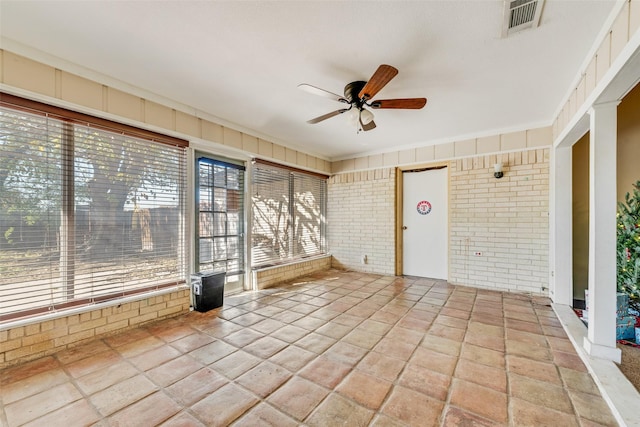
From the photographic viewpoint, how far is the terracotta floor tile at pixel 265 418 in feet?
4.97

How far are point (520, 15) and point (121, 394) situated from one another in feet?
12.2

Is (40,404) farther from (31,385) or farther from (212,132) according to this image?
(212,132)

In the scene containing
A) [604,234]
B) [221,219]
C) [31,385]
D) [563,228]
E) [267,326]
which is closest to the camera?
[31,385]

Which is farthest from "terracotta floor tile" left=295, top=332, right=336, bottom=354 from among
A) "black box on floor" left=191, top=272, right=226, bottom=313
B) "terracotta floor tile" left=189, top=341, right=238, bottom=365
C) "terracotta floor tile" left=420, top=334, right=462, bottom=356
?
"black box on floor" left=191, top=272, right=226, bottom=313

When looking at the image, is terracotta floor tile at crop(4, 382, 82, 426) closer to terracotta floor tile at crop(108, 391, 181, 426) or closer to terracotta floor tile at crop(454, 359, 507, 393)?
terracotta floor tile at crop(108, 391, 181, 426)

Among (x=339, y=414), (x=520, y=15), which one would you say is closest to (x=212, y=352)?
(x=339, y=414)

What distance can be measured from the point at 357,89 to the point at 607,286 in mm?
2699

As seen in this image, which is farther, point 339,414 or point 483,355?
point 483,355

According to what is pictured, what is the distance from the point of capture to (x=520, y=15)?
1782mm

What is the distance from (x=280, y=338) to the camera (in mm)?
2559

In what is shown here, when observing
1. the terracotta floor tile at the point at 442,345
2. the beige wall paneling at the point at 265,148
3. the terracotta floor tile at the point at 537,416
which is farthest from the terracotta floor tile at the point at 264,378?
the beige wall paneling at the point at 265,148

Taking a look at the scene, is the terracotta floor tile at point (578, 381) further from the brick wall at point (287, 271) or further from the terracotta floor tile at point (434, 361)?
the brick wall at point (287, 271)

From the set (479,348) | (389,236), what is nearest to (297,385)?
(479,348)

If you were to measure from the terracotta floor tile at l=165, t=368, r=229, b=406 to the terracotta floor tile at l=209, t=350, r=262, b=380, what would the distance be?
54 millimetres
